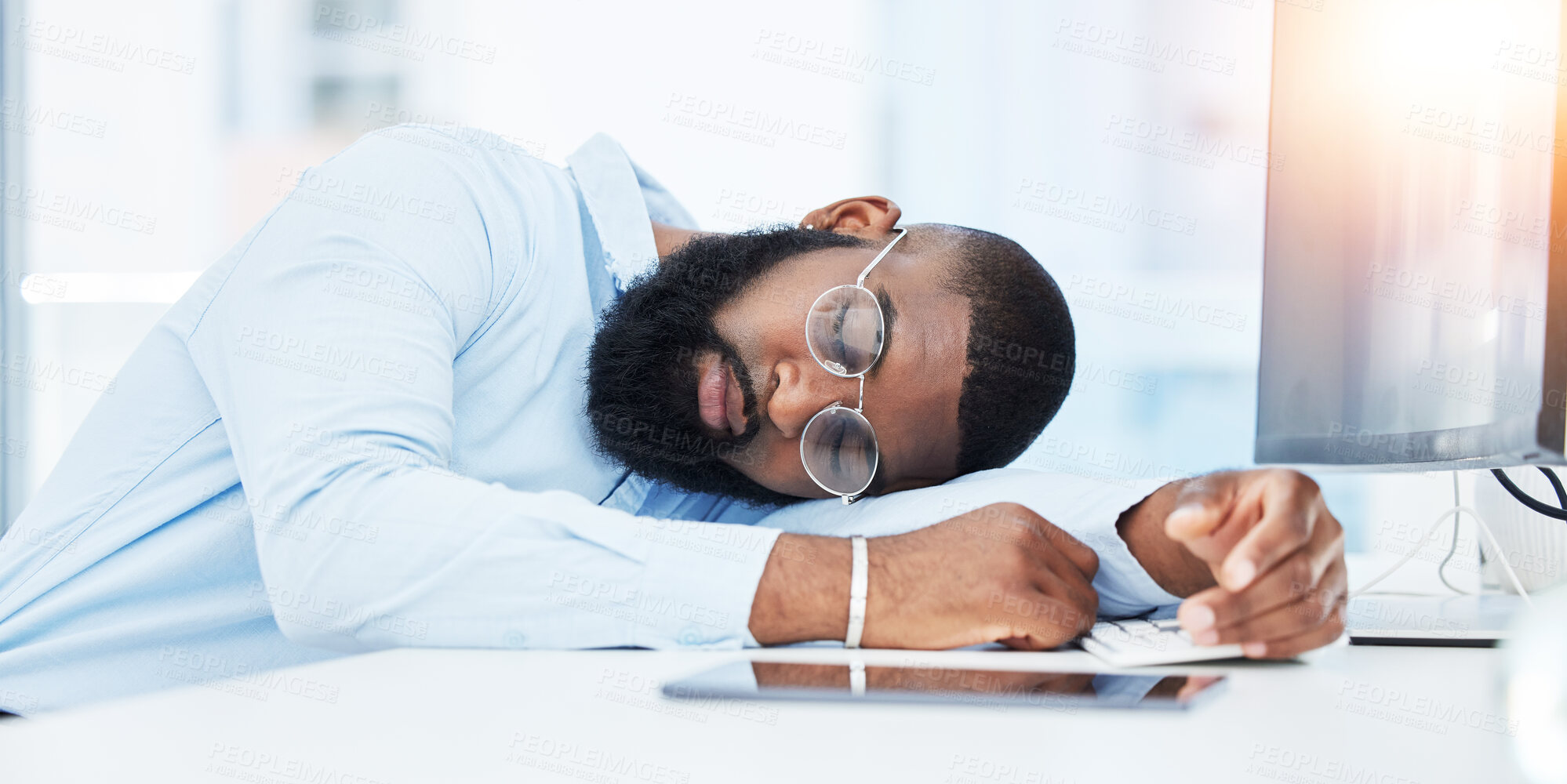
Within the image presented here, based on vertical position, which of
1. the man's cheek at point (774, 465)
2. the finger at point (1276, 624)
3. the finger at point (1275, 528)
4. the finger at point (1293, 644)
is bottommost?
the man's cheek at point (774, 465)

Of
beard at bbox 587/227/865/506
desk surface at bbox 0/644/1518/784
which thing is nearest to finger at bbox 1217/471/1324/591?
desk surface at bbox 0/644/1518/784

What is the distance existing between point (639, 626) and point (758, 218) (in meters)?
2.42

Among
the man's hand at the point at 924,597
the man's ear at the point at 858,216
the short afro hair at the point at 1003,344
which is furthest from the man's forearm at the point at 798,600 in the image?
the man's ear at the point at 858,216

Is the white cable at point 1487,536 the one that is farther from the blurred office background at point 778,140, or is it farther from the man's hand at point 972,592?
the blurred office background at point 778,140

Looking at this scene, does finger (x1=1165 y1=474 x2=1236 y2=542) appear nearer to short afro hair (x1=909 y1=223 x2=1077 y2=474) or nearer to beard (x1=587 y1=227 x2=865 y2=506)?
short afro hair (x1=909 y1=223 x2=1077 y2=474)

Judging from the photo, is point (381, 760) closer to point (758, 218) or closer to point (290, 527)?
point (290, 527)

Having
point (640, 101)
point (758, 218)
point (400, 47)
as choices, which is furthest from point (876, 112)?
point (400, 47)

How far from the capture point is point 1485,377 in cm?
86

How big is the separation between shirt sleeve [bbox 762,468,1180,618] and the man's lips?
169mm

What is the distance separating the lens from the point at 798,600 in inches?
34.2

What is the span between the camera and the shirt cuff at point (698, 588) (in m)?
0.84

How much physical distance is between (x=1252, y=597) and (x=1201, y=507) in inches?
3.3

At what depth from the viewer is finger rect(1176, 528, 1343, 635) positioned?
79 cm

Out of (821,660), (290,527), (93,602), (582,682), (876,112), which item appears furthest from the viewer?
(876,112)
